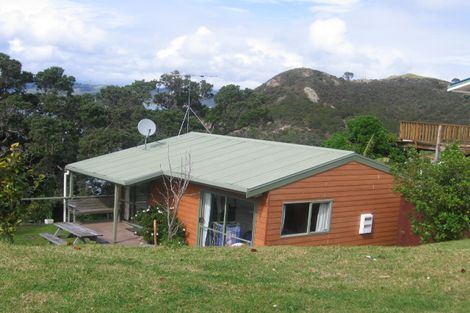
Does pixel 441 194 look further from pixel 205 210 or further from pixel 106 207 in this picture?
pixel 106 207

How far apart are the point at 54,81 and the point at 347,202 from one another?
733 inches

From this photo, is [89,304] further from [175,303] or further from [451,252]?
[451,252]

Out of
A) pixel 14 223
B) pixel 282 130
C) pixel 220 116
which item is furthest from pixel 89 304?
pixel 282 130

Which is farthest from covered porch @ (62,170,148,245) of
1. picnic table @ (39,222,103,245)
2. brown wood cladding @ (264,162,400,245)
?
brown wood cladding @ (264,162,400,245)

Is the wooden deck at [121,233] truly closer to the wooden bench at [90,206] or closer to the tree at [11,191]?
the wooden bench at [90,206]

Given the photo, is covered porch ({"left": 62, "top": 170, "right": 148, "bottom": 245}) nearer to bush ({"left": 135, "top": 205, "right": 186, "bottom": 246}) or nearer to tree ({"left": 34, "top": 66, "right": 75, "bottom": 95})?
bush ({"left": 135, "top": 205, "right": 186, "bottom": 246})

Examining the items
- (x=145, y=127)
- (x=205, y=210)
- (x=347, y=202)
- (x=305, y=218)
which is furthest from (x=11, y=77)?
(x=347, y=202)

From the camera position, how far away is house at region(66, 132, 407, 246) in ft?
43.1

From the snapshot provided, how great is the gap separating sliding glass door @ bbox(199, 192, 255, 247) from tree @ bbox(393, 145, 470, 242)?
12.4ft

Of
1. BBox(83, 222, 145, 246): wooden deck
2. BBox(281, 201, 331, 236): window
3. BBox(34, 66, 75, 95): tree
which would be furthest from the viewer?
BBox(34, 66, 75, 95): tree

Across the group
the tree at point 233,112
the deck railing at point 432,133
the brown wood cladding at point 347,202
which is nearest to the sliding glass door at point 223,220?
the brown wood cladding at point 347,202

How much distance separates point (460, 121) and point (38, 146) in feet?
105

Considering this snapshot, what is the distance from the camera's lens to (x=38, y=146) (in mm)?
24828

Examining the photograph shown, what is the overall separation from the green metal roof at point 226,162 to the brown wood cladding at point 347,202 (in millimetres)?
263
